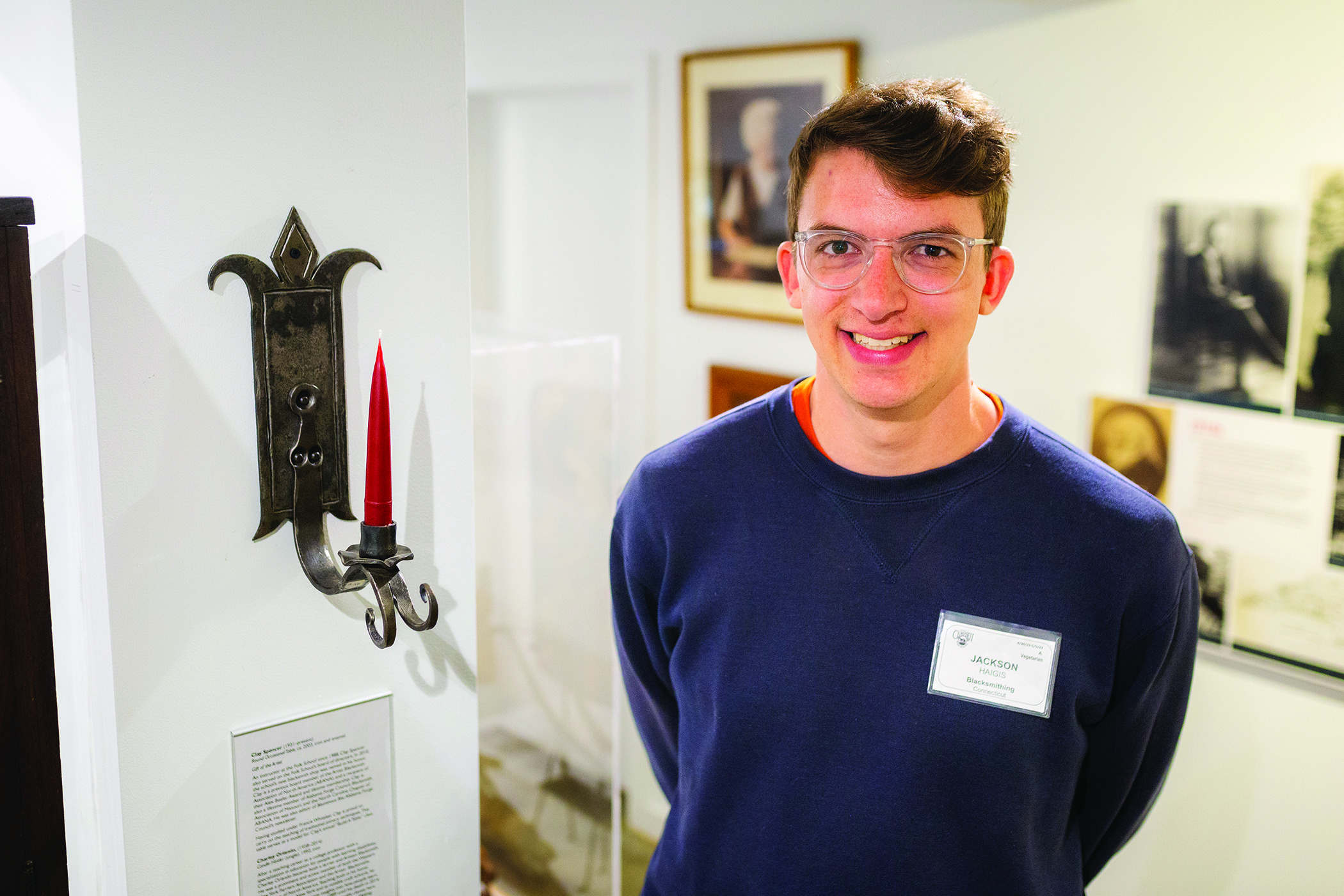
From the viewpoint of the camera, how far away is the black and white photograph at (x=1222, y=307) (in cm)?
195

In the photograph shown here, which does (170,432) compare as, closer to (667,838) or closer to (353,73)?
(353,73)

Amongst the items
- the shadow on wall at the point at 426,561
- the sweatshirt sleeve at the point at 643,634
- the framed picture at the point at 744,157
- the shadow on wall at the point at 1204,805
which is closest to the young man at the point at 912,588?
the sweatshirt sleeve at the point at 643,634

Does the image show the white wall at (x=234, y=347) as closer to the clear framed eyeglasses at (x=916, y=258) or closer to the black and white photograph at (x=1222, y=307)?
the clear framed eyeglasses at (x=916, y=258)

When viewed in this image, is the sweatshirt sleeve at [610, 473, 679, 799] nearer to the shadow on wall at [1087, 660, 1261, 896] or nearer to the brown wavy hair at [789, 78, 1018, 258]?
the brown wavy hair at [789, 78, 1018, 258]

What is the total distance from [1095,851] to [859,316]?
786 mm

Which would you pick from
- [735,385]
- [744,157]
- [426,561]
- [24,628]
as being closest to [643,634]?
[426,561]

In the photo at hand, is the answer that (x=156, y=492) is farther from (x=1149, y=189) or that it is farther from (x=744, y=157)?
(x=744, y=157)

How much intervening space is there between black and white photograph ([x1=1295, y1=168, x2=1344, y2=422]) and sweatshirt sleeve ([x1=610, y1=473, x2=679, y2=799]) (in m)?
1.22

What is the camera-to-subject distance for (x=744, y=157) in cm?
277

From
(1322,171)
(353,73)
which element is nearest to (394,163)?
(353,73)

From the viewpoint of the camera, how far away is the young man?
1.18m

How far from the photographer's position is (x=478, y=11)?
3.34 metres

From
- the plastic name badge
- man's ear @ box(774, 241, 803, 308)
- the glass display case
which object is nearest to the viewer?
the plastic name badge

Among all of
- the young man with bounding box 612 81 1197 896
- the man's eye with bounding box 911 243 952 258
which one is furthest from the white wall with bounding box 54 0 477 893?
the man's eye with bounding box 911 243 952 258
